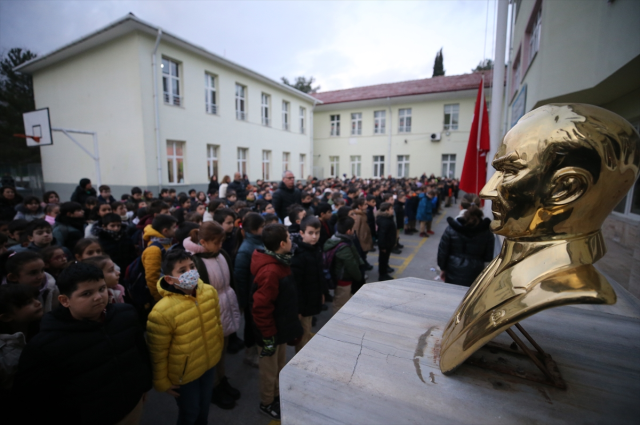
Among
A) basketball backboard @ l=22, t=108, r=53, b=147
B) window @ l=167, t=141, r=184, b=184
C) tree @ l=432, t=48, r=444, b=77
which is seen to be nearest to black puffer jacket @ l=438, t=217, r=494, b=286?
window @ l=167, t=141, r=184, b=184

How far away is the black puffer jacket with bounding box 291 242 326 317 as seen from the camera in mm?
2939

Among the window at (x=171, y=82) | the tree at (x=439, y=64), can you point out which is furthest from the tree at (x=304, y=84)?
the window at (x=171, y=82)

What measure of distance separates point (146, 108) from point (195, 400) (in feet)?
39.4

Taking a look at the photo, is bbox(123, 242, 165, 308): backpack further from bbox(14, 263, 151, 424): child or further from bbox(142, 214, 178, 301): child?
bbox(14, 263, 151, 424): child

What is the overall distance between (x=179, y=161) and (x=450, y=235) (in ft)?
40.9

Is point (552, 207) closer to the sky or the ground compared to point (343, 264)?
closer to the sky

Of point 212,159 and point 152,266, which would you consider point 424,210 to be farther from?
point 212,159

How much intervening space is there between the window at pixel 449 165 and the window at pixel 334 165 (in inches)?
321

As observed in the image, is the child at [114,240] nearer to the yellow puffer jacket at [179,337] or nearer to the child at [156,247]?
the child at [156,247]

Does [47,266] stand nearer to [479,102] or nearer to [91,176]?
[479,102]

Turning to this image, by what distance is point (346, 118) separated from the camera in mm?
24109

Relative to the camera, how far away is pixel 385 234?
5355 mm

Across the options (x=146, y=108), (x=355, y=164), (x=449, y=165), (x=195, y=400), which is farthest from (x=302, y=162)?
(x=195, y=400)

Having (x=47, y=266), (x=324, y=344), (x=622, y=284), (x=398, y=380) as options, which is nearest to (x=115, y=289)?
(x=47, y=266)
